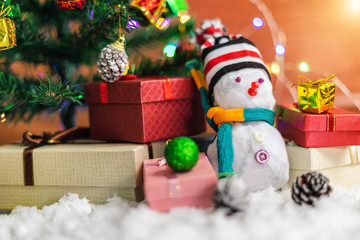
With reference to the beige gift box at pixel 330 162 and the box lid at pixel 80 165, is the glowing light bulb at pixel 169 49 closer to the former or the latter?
the box lid at pixel 80 165

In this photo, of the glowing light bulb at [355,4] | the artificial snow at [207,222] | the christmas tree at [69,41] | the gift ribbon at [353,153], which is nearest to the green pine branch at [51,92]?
the christmas tree at [69,41]

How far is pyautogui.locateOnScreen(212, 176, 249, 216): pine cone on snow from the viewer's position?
1.77 feet

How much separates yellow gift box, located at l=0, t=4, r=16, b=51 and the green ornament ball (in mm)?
402

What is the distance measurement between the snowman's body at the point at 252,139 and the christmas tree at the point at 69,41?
0.82 feet

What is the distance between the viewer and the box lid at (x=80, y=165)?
74cm

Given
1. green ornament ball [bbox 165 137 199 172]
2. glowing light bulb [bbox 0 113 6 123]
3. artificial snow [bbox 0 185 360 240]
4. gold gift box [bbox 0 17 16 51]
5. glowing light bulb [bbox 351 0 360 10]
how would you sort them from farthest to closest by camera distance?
glowing light bulb [bbox 351 0 360 10]
glowing light bulb [bbox 0 113 6 123]
gold gift box [bbox 0 17 16 51]
green ornament ball [bbox 165 137 199 172]
artificial snow [bbox 0 185 360 240]

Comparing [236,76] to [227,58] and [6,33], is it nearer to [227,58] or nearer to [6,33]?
[227,58]

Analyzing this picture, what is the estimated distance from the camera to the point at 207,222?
0.52 metres

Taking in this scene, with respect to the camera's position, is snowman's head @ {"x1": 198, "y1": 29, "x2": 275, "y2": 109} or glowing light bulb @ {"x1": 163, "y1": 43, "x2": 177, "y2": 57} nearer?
snowman's head @ {"x1": 198, "y1": 29, "x2": 275, "y2": 109}

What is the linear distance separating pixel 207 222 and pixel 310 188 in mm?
193

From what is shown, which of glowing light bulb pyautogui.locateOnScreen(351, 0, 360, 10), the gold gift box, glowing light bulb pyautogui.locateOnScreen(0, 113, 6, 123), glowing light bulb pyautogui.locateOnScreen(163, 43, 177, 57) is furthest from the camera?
glowing light bulb pyautogui.locateOnScreen(351, 0, 360, 10)

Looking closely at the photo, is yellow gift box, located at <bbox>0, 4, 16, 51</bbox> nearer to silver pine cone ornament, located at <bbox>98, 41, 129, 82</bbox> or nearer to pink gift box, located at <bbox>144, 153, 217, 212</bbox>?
silver pine cone ornament, located at <bbox>98, 41, 129, 82</bbox>

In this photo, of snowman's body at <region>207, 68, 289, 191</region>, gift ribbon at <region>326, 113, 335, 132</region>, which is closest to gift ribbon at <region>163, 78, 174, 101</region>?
snowman's body at <region>207, 68, 289, 191</region>

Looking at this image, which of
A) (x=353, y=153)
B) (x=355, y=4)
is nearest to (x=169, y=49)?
(x=353, y=153)
